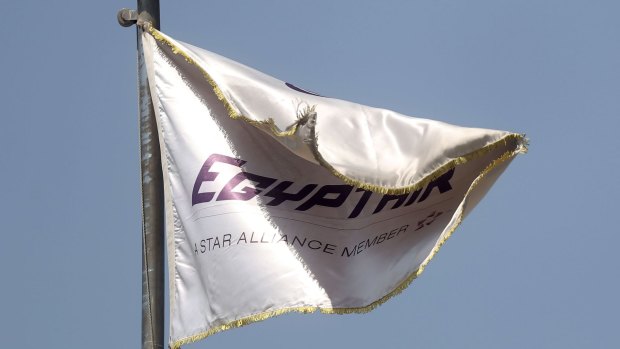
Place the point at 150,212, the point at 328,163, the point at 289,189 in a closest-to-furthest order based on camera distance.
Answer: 1. the point at 328,163
2. the point at 150,212
3. the point at 289,189

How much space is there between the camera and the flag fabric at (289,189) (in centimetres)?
900

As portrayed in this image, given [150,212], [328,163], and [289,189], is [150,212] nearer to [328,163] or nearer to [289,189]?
Result: [289,189]

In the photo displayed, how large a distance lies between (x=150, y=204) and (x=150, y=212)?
72 millimetres

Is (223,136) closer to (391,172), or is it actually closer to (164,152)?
(164,152)

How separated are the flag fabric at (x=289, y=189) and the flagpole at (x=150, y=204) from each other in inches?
3.3

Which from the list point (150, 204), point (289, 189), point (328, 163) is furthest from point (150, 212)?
point (328, 163)

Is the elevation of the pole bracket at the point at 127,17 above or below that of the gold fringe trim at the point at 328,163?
above

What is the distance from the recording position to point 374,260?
31.8 ft

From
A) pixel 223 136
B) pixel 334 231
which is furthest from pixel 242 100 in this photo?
pixel 334 231

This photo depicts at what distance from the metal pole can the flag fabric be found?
0.08 metres

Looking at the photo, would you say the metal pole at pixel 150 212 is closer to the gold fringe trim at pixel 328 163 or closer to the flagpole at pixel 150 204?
the flagpole at pixel 150 204

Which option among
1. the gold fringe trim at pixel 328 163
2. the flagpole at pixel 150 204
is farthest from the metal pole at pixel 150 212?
the gold fringe trim at pixel 328 163

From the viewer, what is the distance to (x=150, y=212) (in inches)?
363

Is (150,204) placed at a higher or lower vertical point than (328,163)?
lower
